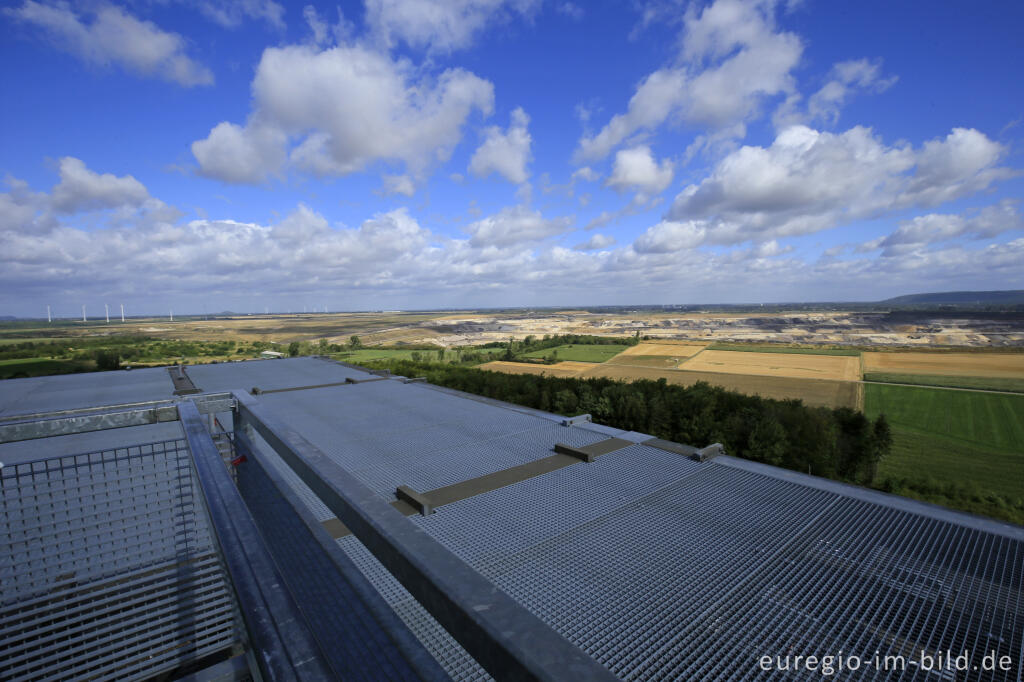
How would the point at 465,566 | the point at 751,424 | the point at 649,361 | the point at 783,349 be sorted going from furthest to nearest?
the point at 783,349, the point at 649,361, the point at 751,424, the point at 465,566

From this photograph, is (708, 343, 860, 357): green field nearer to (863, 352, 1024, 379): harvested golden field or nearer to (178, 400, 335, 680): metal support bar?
(863, 352, 1024, 379): harvested golden field

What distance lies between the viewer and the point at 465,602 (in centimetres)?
140

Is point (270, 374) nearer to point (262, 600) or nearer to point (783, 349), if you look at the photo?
point (262, 600)

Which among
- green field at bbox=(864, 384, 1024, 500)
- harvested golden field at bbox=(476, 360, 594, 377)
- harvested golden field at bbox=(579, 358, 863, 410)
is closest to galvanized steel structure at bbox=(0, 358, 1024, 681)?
green field at bbox=(864, 384, 1024, 500)

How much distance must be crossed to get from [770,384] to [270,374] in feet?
157

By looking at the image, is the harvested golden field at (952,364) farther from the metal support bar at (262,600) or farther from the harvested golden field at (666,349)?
the metal support bar at (262,600)

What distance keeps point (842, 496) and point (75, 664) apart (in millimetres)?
14212

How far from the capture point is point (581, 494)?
10.2m

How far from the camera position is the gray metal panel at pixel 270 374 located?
A: 2420cm

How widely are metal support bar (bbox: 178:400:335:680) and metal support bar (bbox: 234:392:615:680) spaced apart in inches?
14.4

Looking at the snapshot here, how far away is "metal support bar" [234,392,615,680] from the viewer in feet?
3.70

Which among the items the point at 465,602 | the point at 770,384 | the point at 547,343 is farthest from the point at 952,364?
the point at 465,602

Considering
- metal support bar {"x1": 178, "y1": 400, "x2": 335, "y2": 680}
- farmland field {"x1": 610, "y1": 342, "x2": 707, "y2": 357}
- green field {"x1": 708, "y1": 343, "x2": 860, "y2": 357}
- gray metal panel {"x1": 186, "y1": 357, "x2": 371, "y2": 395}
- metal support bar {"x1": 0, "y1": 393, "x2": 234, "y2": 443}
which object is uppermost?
metal support bar {"x1": 0, "y1": 393, "x2": 234, "y2": 443}

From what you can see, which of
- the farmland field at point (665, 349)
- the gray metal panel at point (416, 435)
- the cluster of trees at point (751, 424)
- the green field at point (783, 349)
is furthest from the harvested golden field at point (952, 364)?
the gray metal panel at point (416, 435)
